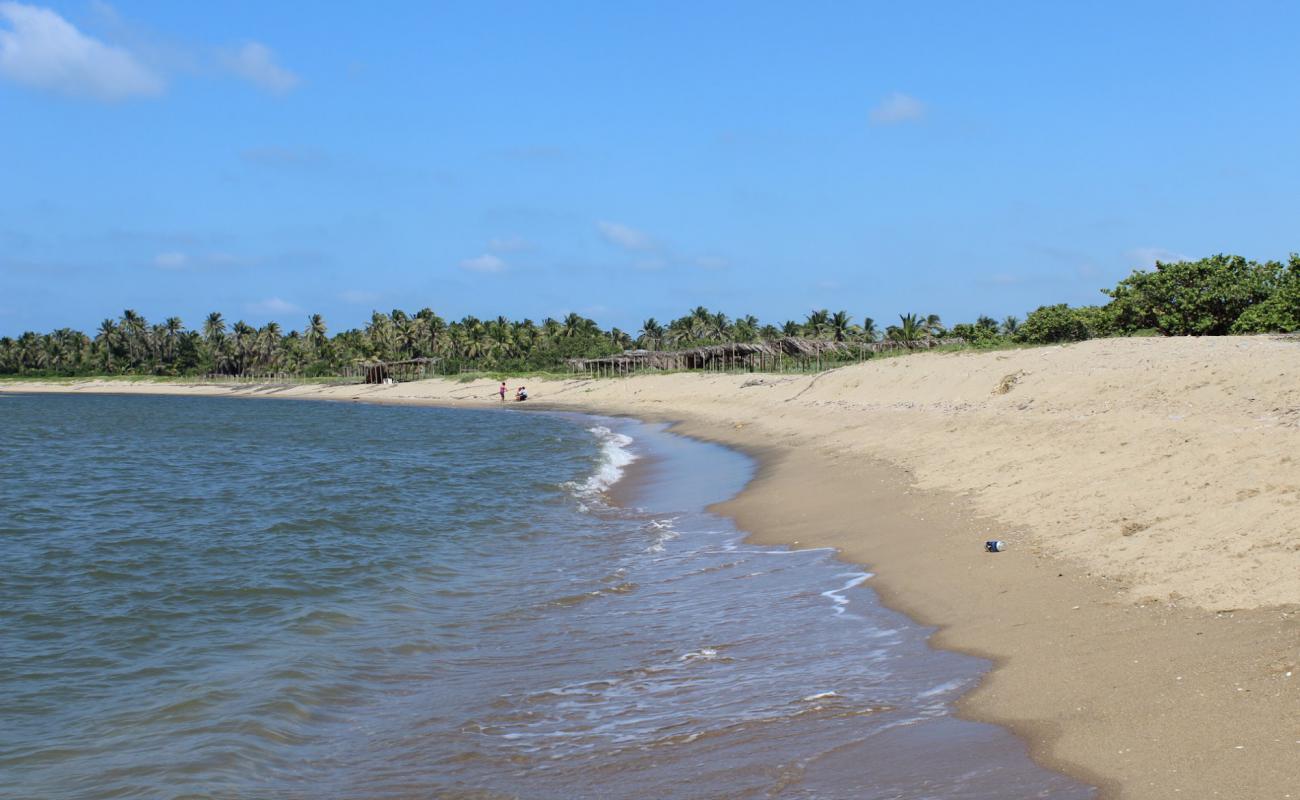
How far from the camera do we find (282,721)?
806 cm

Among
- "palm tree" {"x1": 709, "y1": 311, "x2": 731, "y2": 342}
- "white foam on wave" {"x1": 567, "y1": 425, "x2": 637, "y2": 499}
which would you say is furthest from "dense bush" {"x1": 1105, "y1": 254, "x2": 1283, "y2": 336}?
"palm tree" {"x1": 709, "y1": 311, "x2": 731, "y2": 342}

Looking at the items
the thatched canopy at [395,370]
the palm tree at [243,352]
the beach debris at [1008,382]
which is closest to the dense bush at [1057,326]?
the beach debris at [1008,382]

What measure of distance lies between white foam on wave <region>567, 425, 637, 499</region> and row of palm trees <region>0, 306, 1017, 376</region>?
164 ft

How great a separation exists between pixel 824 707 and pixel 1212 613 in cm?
328

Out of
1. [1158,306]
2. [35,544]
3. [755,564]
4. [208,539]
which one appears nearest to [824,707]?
[755,564]

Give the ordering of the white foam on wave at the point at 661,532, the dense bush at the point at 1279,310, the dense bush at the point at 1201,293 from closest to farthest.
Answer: the white foam on wave at the point at 661,532 → the dense bush at the point at 1279,310 → the dense bush at the point at 1201,293

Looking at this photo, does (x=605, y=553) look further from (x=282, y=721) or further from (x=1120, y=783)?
(x=1120, y=783)

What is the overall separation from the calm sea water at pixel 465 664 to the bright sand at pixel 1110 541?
1.88 feet

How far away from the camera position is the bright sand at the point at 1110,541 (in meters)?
5.94

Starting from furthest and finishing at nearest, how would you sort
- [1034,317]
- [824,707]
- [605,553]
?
[1034,317], [605,553], [824,707]

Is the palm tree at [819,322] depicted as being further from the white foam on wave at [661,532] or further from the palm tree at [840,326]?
the white foam on wave at [661,532]

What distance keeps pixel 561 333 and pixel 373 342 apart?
1068 inches

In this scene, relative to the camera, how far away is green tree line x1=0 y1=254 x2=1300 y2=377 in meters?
42.0

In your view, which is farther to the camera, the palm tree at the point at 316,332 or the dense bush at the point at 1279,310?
the palm tree at the point at 316,332
